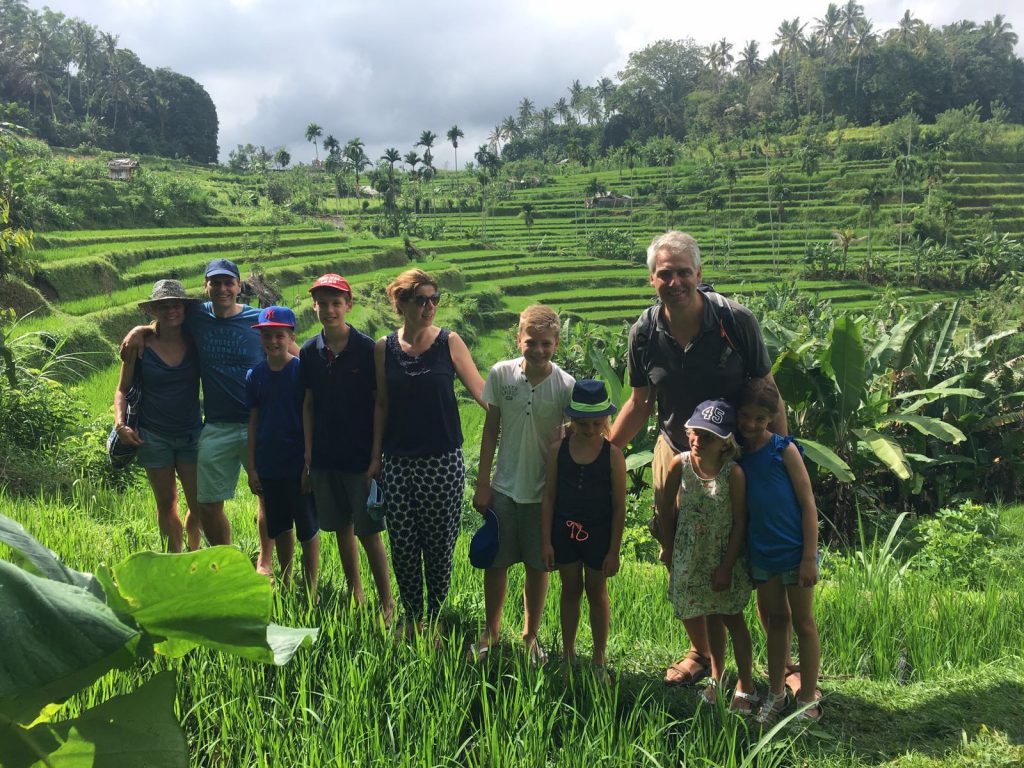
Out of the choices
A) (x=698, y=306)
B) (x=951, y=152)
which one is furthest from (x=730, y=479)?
(x=951, y=152)

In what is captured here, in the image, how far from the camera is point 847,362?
5.11m

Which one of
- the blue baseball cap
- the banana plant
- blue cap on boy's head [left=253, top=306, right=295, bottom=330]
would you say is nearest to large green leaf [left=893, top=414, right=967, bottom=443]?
the banana plant

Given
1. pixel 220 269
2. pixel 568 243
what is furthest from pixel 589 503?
pixel 568 243

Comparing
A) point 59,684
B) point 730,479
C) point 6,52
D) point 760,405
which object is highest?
point 6,52

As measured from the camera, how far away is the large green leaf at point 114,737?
57 cm

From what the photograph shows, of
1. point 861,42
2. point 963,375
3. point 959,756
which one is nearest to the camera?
point 959,756

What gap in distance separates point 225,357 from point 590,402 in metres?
1.83

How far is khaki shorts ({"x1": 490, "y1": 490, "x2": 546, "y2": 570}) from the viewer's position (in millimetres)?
2939

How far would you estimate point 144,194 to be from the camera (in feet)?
89.8

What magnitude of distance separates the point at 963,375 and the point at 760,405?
427cm

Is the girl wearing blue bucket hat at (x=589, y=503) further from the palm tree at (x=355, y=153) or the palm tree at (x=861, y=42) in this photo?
the palm tree at (x=861, y=42)

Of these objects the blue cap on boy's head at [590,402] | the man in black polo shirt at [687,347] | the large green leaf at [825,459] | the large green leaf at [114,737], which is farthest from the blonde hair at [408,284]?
the large green leaf at [825,459]

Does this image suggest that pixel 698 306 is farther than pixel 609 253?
No

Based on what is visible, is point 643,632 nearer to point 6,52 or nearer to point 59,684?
point 59,684
